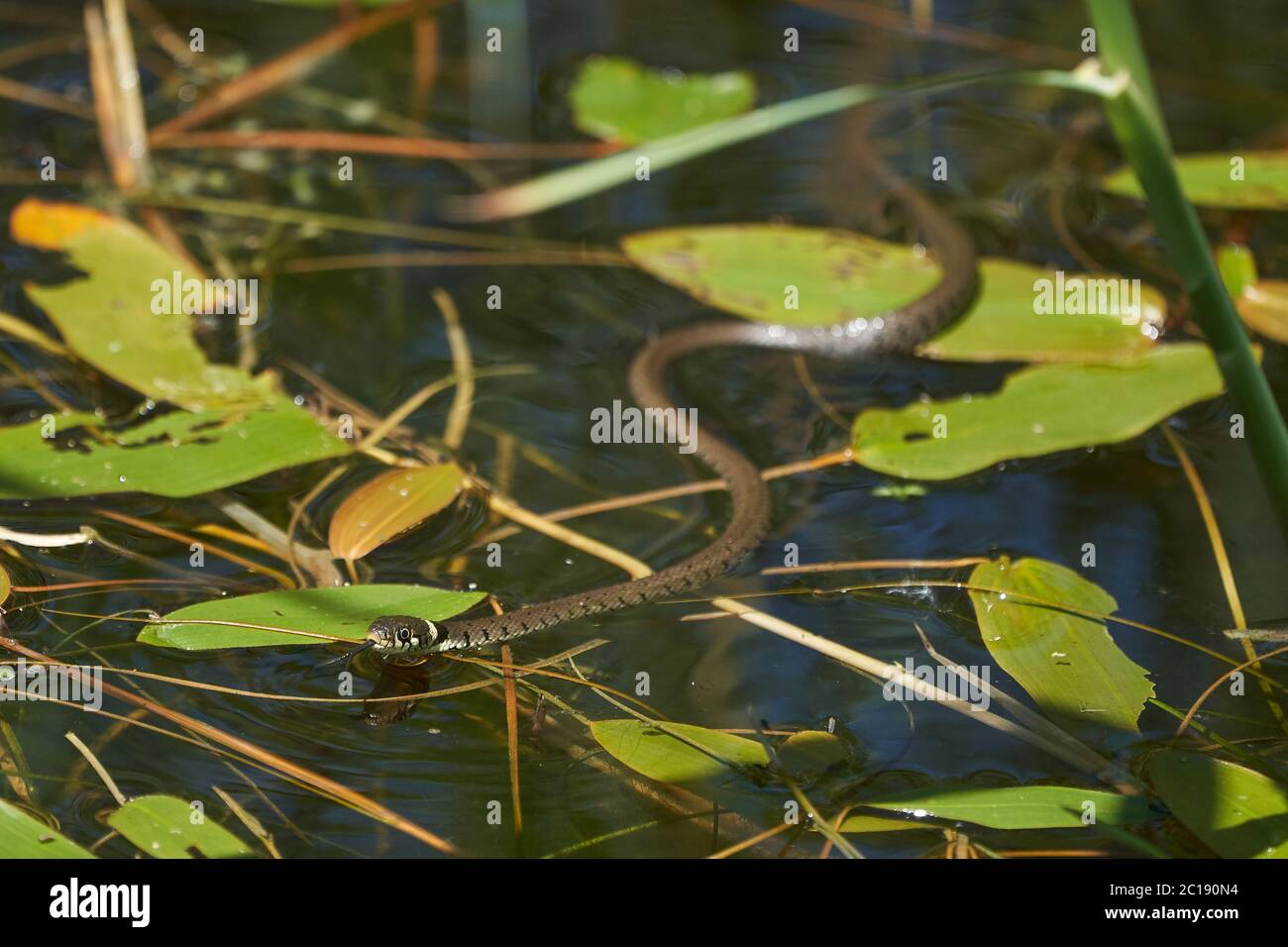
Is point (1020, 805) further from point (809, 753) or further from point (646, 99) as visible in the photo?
point (646, 99)

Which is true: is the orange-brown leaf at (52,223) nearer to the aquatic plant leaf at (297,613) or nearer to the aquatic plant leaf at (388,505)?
the aquatic plant leaf at (388,505)

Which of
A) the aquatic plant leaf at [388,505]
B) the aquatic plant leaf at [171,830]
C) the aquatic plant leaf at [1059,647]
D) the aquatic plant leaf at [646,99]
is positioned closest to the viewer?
the aquatic plant leaf at [171,830]

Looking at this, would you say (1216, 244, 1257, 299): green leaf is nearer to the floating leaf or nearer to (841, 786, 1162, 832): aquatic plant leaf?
(841, 786, 1162, 832): aquatic plant leaf

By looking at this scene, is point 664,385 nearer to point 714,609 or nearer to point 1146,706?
point 714,609

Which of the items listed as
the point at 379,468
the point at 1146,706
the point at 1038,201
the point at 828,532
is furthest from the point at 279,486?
the point at 1038,201

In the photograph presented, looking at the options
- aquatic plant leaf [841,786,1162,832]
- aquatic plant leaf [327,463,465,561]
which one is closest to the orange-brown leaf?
aquatic plant leaf [327,463,465,561]

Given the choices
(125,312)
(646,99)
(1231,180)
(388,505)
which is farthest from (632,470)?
(1231,180)

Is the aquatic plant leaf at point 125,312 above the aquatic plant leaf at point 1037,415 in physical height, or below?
above

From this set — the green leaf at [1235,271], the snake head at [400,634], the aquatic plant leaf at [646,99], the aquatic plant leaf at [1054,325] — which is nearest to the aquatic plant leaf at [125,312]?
the snake head at [400,634]
